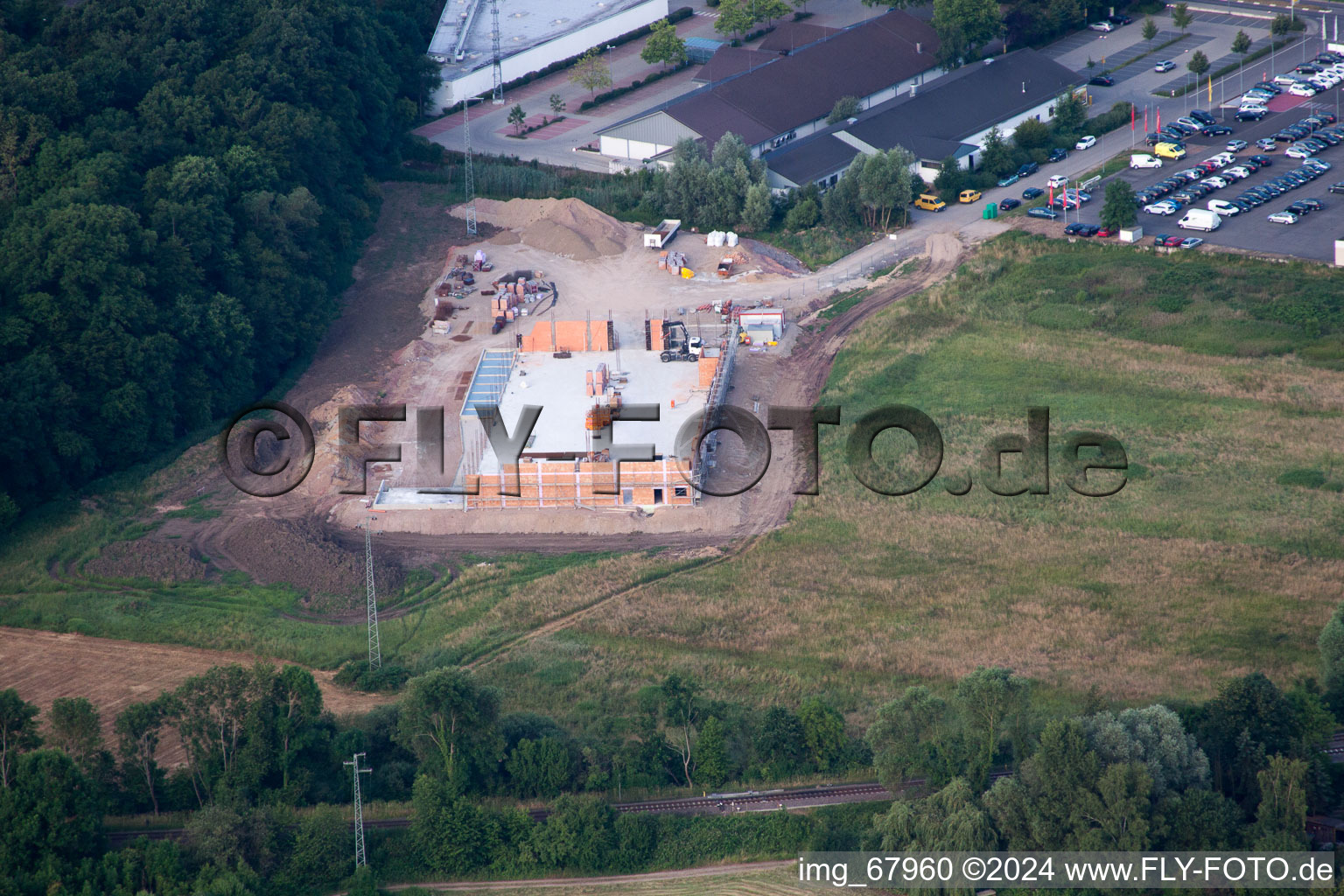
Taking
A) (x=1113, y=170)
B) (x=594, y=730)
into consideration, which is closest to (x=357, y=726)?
(x=594, y=730)

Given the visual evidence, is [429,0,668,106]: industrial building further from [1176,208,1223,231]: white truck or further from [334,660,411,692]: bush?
[334,660,411,692]: bush

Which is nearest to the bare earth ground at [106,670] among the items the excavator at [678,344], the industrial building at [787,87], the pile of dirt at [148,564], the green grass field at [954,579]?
the green grass field at [954,579]

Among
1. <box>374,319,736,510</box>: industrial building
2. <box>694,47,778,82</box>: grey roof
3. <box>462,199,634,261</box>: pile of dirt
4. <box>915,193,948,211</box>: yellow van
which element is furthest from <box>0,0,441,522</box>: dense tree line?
<box>915,193,948,211</box>: yellow van

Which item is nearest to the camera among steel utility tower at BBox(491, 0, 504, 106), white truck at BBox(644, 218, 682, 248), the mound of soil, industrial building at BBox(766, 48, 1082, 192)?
the mound of soil

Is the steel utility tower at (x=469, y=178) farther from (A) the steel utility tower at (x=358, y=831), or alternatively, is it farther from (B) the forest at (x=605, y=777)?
(A) the steel utility tower at (x=358, y=831)

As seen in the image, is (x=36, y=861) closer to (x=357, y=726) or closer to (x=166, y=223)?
(x=357, y=726)

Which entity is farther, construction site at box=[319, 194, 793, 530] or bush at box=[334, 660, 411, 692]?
construction site at box=[319, 194, 793, 530]

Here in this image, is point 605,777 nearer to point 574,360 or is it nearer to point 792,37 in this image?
point 574,360
